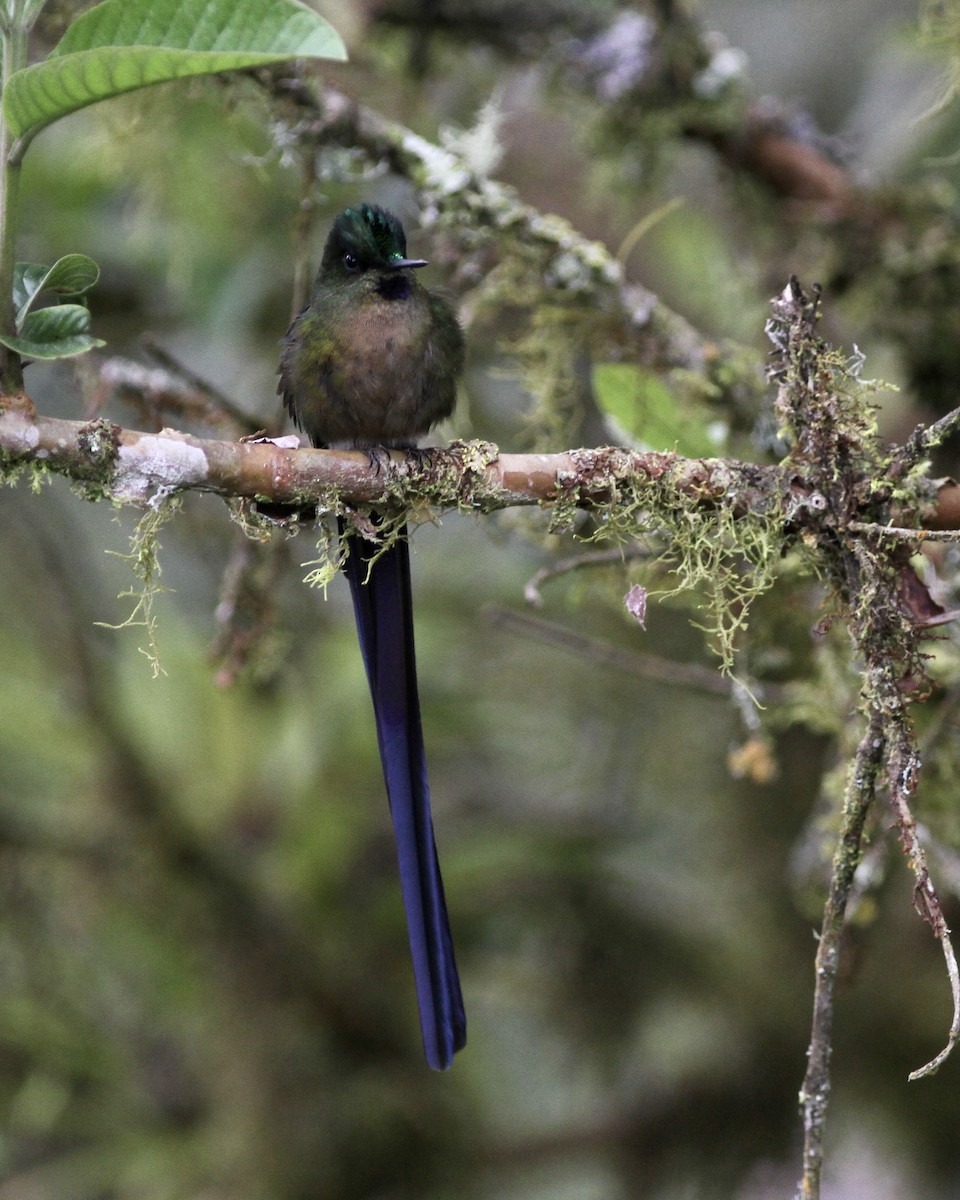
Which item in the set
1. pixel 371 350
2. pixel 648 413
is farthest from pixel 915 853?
pixel 371 350

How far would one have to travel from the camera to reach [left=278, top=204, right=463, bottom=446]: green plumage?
81.9 inches

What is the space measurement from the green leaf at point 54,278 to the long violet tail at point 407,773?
48cm

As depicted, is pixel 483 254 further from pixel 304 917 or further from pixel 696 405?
pixel 304 917

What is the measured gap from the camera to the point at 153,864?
119 inches

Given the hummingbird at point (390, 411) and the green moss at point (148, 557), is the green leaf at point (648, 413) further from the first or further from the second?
the green moss at point (148, 557)

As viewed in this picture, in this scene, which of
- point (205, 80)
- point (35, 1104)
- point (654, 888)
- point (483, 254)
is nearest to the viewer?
point (205, 80)

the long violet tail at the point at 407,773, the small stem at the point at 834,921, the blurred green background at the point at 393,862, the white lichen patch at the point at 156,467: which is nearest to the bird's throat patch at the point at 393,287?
the long violet tail at the point at 407,773

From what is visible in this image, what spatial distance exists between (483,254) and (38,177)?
5.01 feet

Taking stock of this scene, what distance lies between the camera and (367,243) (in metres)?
2.17

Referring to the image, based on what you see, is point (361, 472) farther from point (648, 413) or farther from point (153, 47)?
point (648, 413)

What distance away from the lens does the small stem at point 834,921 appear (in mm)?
1443

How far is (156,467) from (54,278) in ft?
0.83

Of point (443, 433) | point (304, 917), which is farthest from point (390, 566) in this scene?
point (304, 917)

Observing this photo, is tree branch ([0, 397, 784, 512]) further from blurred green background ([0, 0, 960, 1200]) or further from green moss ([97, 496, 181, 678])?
blurred green background ([0, 0, 960, 1200])
